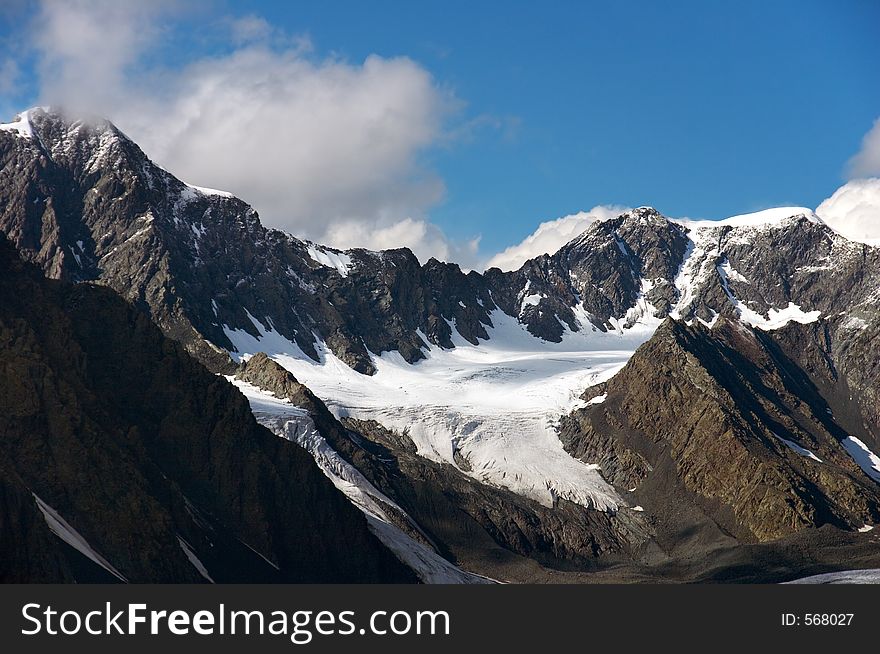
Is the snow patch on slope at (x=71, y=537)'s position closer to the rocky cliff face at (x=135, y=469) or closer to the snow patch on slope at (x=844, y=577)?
the rocky cliff face at (x=135, y=469)

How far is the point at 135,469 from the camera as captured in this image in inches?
4707

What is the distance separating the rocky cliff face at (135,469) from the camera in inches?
4230

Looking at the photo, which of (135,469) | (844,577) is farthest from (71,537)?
(844,577)

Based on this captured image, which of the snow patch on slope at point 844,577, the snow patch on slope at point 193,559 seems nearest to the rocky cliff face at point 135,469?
the snow patch on slope at point 193,559

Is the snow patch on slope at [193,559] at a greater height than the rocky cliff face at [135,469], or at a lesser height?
lesser

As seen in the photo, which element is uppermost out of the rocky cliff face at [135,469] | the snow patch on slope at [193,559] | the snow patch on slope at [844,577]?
the rocky cliff face at [135,469]

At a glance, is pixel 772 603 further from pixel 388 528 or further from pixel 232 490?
pixel 388 528

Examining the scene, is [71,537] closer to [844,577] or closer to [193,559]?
[193,559]

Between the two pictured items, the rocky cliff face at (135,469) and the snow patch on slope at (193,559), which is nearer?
the rocky cliff face at (135,469)

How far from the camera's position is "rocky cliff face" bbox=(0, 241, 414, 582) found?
107438 millimetres

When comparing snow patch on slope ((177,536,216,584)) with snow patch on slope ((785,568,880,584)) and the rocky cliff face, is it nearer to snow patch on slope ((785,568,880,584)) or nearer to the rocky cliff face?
the rocky cliff face

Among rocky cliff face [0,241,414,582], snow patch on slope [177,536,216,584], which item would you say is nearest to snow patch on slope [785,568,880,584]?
rocky cliff face [0,241,414,582]

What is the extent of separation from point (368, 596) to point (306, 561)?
8552 centimetres

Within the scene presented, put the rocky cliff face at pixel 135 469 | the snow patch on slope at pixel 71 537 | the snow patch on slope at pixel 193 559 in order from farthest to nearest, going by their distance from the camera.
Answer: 1. the snow patch on slope at pixel 193 559
2. the rocky cliff face at pixel 135 469
3. the snow patch on slope at pixel 71 537
